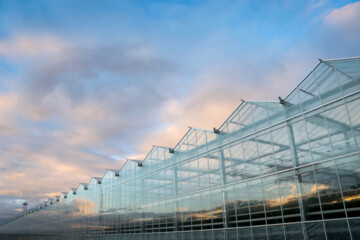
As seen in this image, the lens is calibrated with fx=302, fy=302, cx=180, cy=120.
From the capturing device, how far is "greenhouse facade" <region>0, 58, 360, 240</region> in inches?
719

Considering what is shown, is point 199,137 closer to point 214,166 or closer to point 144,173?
point 214,166

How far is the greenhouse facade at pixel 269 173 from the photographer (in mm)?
18266

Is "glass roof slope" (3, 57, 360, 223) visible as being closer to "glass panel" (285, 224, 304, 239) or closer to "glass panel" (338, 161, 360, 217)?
"glass panel" (338, 161, 360, 217)

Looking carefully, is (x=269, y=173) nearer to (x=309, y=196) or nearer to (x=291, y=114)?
(x=309, y=196)

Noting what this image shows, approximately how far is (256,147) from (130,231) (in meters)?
22.9

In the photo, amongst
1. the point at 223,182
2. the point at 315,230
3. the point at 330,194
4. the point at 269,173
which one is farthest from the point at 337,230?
the point at 223,182

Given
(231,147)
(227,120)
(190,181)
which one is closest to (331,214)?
(231,147)

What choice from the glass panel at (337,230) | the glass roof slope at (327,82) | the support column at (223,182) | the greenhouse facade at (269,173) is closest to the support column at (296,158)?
the greenhouse facade at (269,173)

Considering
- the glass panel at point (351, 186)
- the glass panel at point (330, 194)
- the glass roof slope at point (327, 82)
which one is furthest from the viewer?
the glass roof slope at point (327, 82)

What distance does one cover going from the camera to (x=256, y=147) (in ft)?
78.5

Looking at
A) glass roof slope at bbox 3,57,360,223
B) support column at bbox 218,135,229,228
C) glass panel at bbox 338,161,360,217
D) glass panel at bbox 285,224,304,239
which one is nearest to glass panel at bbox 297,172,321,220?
glass panel at bbox 285,224,304,239

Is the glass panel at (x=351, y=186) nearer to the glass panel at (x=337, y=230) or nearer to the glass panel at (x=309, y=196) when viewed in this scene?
the glass panel at (x=337, y=230)

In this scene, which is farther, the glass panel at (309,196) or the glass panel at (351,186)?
the glass panel at (309,196)

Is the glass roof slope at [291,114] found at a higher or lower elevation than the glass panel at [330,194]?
higher
